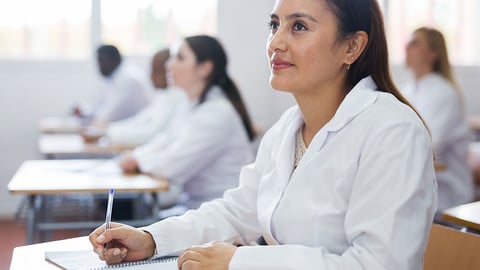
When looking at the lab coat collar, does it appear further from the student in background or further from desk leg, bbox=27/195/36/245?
the student in background

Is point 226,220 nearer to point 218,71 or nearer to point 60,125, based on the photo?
point 218,71

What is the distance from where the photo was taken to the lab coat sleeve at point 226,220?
1.70 metres

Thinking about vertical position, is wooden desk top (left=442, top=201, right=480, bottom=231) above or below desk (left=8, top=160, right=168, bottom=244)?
above

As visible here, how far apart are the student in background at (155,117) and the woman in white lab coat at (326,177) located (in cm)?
290

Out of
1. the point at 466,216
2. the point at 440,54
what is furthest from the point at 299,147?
the point at 440,54

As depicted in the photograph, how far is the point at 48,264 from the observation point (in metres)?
1.56

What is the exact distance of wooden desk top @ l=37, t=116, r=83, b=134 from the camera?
538 cm

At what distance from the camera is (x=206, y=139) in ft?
11.1

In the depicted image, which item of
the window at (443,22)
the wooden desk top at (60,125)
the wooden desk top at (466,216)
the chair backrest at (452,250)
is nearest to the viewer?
the chair backrest at (452,250)

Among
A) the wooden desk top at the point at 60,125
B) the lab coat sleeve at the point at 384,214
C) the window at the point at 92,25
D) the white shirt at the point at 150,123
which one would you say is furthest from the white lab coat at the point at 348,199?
the window at the point at 92,25

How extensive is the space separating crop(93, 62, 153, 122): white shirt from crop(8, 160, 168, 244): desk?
240cm

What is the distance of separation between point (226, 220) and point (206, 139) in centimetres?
159

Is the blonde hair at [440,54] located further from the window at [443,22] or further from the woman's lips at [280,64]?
the woman's lips at [280,64]

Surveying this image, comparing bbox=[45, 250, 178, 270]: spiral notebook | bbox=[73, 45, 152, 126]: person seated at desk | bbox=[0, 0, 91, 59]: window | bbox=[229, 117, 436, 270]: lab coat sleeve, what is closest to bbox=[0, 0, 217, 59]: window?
bbox=[0, 0, 91, 59]: window
